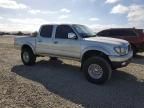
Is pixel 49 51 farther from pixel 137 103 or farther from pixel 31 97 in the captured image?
pixel 137 103

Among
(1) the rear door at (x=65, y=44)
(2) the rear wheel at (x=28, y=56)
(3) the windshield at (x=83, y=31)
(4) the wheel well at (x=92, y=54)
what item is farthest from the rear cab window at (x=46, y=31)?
(4) the wheel well at (x=92, y=54)

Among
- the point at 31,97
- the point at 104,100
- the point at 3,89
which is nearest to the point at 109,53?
the point at 104,100

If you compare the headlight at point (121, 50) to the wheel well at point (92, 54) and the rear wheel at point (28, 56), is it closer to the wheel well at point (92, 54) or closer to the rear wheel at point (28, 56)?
the wheel well at point (92, 54)

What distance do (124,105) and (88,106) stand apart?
0.93 meters

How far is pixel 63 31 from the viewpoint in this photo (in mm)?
9445

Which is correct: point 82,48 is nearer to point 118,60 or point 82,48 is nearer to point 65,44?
point 65,44

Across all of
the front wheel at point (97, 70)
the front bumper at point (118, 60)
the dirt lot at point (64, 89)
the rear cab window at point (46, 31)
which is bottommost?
the dirt lot at point (64, 89)

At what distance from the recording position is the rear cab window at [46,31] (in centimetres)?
1000

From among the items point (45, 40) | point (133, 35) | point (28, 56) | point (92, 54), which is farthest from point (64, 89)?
point (133, 35)

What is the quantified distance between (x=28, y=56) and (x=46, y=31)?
162 cm

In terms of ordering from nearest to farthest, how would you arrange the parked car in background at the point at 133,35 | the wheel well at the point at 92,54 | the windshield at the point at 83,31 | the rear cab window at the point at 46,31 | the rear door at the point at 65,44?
the wheel well at the point at 92,54 → the rear door at the point at 65,44 → the windshield at the point at 83,31 → the rear cab window at the point at 46,31 → the parked car in background at the point at 133,35

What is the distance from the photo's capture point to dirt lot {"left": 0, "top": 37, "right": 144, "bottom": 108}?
235 inches

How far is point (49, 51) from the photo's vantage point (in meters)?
9.93

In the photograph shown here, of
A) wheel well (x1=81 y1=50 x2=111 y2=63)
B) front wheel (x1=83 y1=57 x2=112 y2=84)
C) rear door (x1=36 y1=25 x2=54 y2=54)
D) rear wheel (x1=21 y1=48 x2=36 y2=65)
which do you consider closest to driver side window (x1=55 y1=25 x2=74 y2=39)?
rear door (x1=36 y1=25 x2=54 y2=54)
